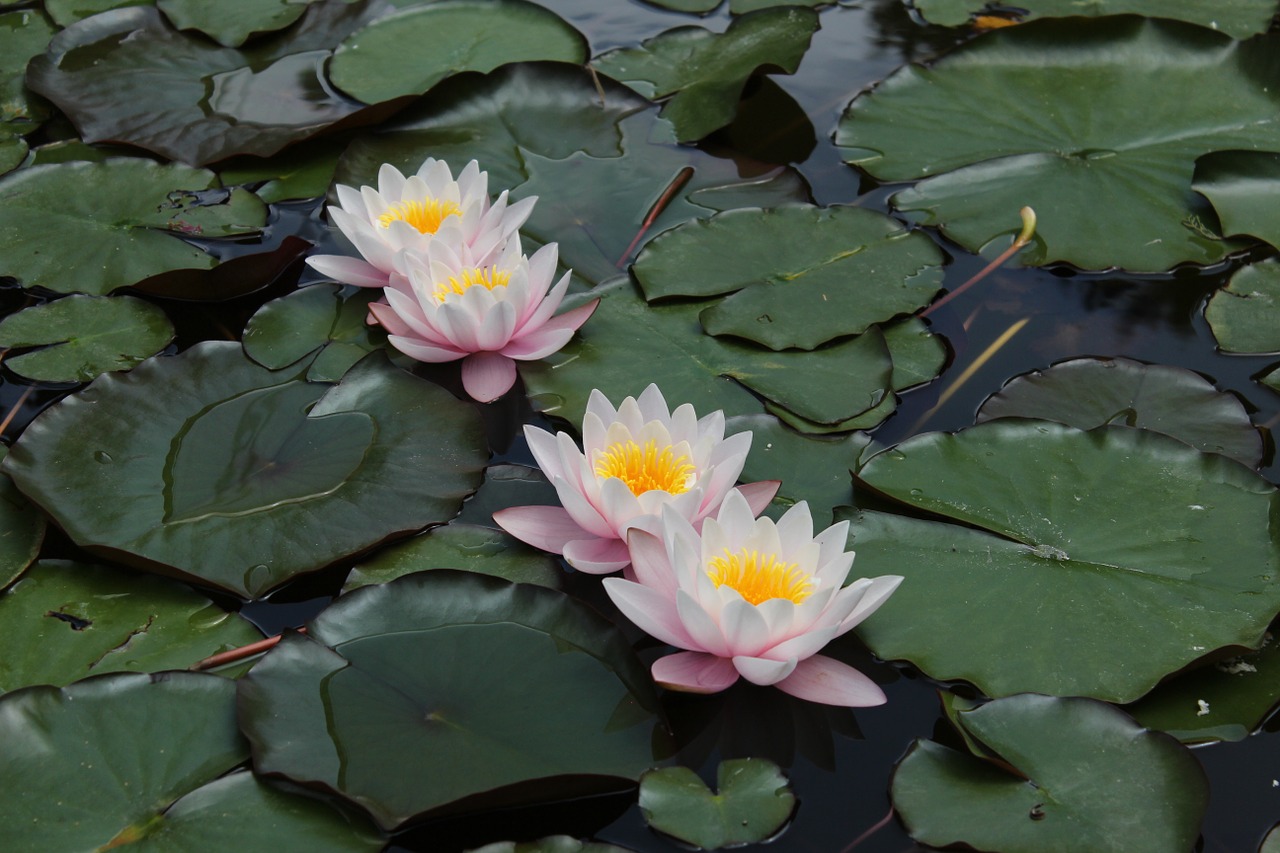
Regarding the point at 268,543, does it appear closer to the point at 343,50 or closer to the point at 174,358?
the point at 174,358

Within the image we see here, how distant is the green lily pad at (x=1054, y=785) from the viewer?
163 cm

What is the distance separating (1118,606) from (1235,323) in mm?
1164

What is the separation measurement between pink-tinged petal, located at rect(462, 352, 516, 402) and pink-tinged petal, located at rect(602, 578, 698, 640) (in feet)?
2.67

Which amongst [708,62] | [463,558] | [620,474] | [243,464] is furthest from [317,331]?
[708,62]

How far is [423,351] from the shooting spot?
2.55 metres

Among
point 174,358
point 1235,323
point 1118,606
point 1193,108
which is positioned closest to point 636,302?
point 174,358

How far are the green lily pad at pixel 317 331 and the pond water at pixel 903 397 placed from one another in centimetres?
16

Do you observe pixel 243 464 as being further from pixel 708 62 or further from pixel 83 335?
pixel 708 62

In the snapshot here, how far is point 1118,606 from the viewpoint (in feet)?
6.50

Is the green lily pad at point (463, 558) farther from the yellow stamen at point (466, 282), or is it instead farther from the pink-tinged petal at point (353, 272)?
the pink-tinged petal at point (353, 272)

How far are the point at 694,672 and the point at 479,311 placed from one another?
1.04 m

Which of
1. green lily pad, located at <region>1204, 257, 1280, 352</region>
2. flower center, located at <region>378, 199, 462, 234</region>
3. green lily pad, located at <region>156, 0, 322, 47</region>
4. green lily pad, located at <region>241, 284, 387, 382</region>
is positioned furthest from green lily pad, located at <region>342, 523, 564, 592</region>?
green lily pad, located at <region>156, 0, 322, 47</region>

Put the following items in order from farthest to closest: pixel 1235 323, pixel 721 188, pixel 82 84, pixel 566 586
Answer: pixel 82 84
pixel 721 188
pixel 1235 323
pixel 566 586

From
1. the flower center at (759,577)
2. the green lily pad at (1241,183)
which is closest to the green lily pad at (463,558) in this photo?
the flower center at (759,577)
